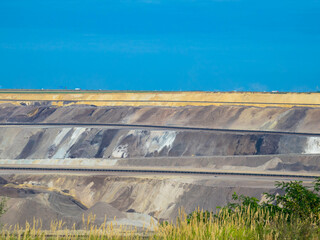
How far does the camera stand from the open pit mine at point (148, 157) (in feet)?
143

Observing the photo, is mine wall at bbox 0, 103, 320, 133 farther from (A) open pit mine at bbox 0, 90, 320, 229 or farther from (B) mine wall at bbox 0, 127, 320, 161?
(B) mine wall at bbox 0, 127, 320, 161

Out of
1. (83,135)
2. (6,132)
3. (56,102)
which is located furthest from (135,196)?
(56,102)

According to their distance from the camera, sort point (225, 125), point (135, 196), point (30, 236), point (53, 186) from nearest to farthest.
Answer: point (30, 236) → point (135, 196) → point (53, 186) → point (225, 125)

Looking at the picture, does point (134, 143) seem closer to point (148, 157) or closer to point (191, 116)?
point (148, 157)

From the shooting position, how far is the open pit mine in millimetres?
43562

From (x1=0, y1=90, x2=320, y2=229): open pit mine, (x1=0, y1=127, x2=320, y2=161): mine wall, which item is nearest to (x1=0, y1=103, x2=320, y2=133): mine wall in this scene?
(x1=0, y1=90, x2=320, y2=229): open pit mine

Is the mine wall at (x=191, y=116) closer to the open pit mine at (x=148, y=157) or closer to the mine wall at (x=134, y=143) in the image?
the open pit mine at (x=148, y=157)

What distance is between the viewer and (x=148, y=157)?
67.2 meters

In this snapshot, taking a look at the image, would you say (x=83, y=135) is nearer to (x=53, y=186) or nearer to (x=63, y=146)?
(x=63, y=146)

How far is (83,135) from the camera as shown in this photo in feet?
252

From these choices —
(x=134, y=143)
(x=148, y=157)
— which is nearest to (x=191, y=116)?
(x=134, y=143)

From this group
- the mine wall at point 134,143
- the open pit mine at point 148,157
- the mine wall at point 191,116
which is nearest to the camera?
the open pit mine at point 148,157

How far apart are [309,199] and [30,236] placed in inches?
338

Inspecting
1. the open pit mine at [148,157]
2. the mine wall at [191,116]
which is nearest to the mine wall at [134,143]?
the open pit mine at [148,157]
